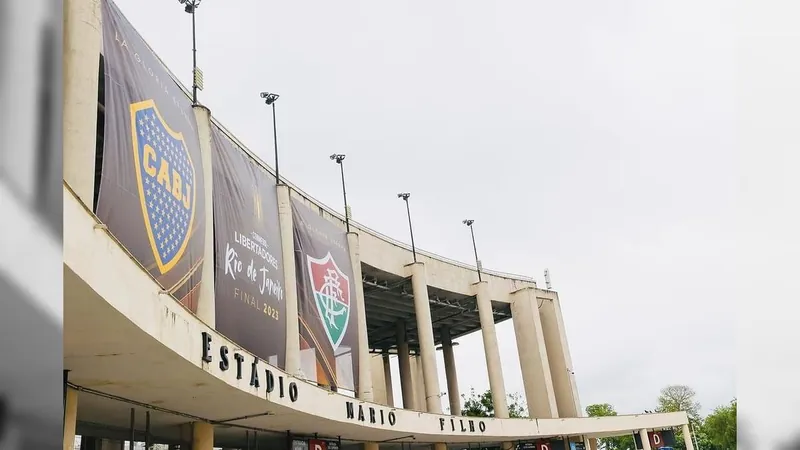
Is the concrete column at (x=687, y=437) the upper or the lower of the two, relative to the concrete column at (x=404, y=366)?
lower

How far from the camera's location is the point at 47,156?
1084 mm

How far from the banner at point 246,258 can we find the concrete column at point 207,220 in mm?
498

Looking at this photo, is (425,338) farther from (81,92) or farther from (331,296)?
(81,92)

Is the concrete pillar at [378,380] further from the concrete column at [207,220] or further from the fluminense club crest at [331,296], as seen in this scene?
the concrete column at [207,220]

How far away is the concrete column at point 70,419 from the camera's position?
865 centimetres

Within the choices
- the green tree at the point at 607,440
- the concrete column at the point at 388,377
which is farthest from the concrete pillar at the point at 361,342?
the green tree at the point at 607,440

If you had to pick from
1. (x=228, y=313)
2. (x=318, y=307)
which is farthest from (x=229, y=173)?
(x=318, y=307)

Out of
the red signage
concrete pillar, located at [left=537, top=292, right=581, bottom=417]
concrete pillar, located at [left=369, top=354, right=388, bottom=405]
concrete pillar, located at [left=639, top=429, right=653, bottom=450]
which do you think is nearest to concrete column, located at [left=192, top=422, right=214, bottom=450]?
concrete pillar, located at [left=369, top=354, right=388, bottom=405]

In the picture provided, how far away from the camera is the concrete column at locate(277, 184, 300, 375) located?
1788 cm

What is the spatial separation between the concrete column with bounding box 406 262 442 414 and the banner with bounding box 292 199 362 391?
662 centimetres

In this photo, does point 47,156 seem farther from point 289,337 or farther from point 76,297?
point 289,337

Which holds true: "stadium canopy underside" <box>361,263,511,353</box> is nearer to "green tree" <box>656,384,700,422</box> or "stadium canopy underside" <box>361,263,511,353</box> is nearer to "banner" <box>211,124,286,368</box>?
"banner" <box>211,124,286,368</box>

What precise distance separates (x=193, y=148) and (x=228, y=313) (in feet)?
13.0

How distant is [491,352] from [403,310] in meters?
5.74
